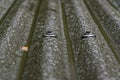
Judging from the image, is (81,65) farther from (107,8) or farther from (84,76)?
(107,8)

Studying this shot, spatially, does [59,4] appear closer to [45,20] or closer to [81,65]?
[45,20]

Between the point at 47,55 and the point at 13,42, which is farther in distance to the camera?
the point at 13,42

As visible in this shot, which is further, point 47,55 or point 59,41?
point 59,41

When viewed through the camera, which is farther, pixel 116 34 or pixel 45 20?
pixel 45 20

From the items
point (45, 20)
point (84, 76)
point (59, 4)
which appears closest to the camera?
point (84, 76)

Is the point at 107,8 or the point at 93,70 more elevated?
the point at 93,70

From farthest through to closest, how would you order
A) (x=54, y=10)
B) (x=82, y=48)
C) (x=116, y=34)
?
(x=54, y=10)
(x=116, y=34)
(x=82, y=48)

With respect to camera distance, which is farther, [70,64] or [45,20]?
[45,20]

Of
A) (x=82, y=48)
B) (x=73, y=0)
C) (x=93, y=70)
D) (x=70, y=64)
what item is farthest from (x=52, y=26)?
(x=73, y=0)

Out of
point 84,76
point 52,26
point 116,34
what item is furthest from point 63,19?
point 84,76
